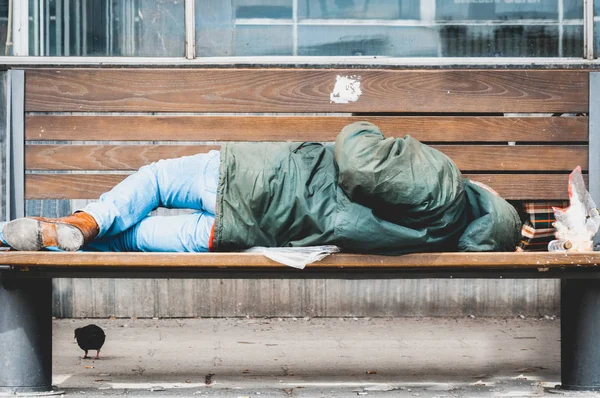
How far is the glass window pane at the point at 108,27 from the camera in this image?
15.3 feet

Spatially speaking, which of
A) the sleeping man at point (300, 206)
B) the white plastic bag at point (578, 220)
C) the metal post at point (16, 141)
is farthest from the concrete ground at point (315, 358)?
the metal post at point (16, 141)

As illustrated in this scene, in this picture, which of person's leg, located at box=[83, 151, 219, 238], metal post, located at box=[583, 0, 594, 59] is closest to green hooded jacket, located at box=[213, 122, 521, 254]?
person's leg, located at box=[83, 151, 219, 238]

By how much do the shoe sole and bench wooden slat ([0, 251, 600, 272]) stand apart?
0.25 feet

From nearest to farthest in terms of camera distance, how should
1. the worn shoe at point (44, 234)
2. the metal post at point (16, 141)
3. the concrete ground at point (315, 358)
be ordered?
the worn shoe at point (44, 234)
the concrete ground at point (315, 358)
the metal post at point (16, 141)

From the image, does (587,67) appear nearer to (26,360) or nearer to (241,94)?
(241,94)

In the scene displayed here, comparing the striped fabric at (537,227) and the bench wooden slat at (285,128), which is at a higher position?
the bench wooden slat at (285,128)

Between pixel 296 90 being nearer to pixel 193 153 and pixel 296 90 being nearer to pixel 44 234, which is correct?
pixel 193 153

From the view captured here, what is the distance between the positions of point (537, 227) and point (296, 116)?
52.4 inches

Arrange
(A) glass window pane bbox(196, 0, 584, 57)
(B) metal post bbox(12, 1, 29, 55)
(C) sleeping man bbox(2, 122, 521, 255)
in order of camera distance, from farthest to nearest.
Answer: (A) glass window pane bbox(196, 0, 584, 57) → (B) metal post bbox(12, 1, 29, 55) → (C) sleeping man bbox(2, 122, 521, 255)

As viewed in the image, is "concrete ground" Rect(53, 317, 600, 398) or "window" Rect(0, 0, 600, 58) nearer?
"concrete ground" Rect(53, 317, 600, 398)

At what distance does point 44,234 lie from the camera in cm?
324

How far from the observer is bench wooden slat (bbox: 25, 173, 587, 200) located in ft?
14.6

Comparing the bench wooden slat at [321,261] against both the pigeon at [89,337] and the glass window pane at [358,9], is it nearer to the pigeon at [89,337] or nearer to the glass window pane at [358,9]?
the pigeon at [89,337]

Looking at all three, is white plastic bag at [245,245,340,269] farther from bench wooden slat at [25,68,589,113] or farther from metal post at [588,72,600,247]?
metal post at [588,72,600,247]
